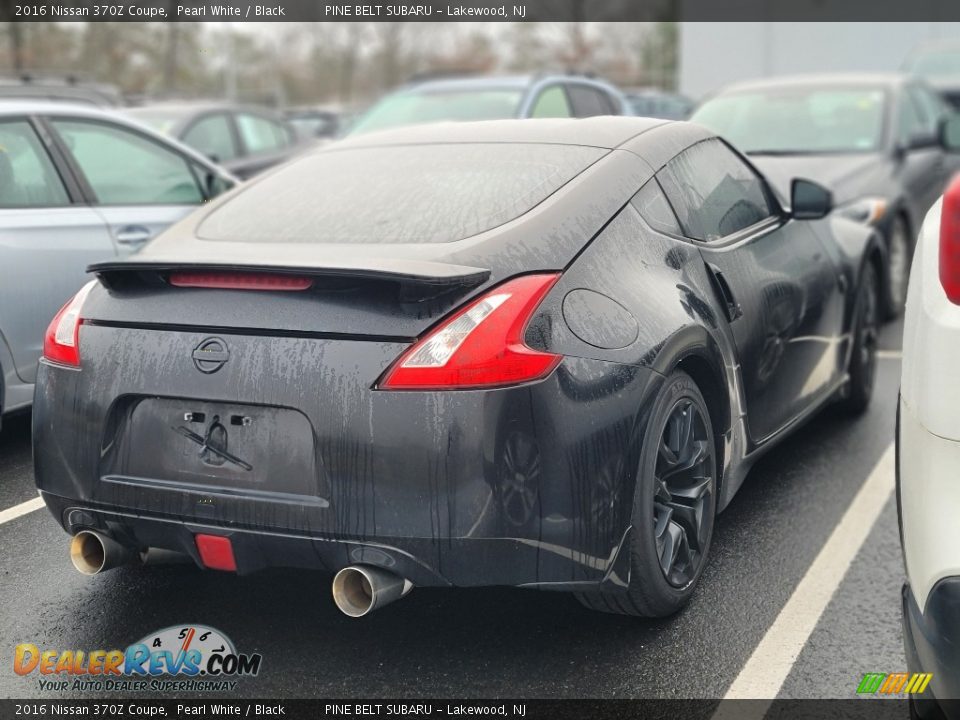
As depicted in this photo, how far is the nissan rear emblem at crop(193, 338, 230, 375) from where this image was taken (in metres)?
3.01

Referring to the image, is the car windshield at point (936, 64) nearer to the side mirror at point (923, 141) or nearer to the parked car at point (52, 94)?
the side mirror at point (923, 141)

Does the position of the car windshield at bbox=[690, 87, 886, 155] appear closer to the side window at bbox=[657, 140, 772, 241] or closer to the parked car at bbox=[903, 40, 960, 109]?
the side window at bbox=[657, 140, 772, 241]

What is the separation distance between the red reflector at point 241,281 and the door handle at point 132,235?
265cm

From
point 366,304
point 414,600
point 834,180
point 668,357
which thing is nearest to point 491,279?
point 366,304

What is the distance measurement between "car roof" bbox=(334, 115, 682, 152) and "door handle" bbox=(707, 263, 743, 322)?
516 millimetres

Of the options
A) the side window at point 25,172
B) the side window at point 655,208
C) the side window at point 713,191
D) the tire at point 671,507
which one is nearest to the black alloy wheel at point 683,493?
the tire at point 671,507

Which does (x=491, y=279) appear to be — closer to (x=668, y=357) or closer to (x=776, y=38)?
(x=668, y=357)

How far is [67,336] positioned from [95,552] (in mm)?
605

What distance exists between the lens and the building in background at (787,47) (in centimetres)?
3338

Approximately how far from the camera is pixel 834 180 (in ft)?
23.8

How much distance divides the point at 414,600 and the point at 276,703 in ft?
2.29

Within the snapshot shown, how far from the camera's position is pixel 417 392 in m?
2.85

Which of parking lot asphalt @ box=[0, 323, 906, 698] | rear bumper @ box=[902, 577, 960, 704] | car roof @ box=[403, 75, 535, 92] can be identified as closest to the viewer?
rear bumper @ box=[902, 577, 960, 704]

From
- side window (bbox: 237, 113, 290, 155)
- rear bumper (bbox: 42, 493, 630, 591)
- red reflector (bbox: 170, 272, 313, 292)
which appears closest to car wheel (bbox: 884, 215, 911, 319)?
rear bumper (bbox: 42, 493, 630, 591)
